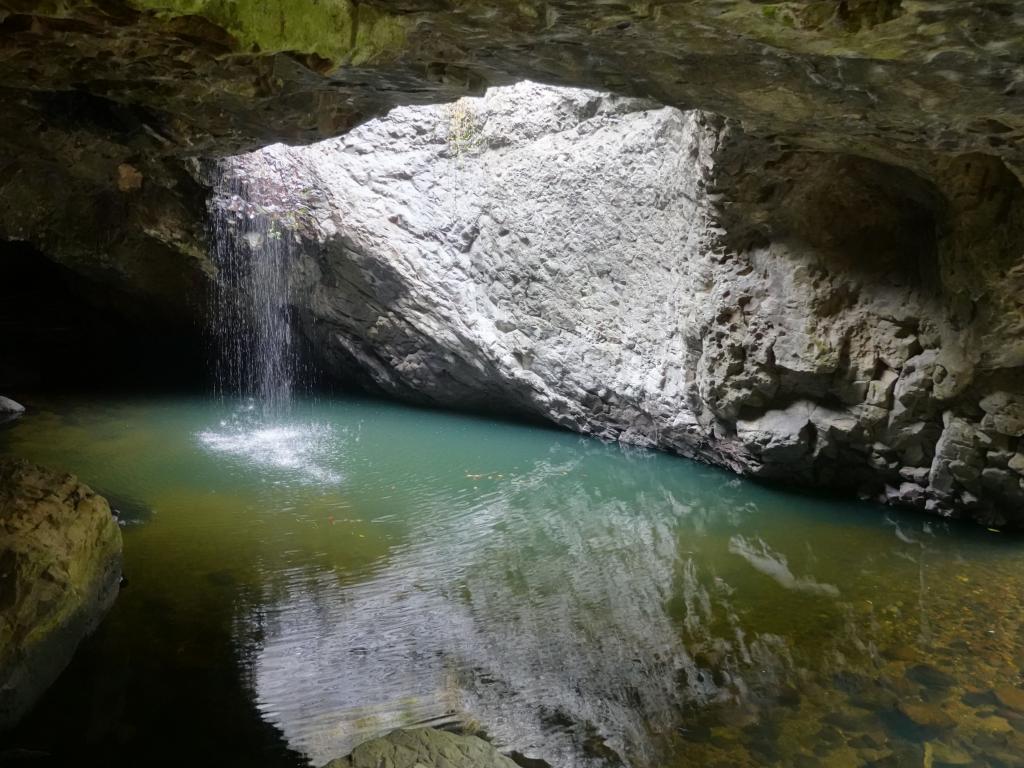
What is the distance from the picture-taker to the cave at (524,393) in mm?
3932

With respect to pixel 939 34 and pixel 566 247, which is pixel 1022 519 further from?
pixel 566 247

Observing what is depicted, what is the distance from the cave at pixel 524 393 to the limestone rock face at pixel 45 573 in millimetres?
25

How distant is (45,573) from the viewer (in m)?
4.20

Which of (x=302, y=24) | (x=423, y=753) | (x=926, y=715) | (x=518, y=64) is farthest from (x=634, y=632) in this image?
(x=302, y=24)

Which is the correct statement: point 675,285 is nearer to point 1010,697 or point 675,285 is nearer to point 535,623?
point 535,623

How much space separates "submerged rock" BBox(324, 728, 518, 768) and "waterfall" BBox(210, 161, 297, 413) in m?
8.89

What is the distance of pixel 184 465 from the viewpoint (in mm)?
8562

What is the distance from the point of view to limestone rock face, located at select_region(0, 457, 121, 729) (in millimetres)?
3865

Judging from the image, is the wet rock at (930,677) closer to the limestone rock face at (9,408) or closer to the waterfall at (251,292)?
the waterfall at (251,292)

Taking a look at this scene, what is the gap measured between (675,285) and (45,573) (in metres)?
6.83

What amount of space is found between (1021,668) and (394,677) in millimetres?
3505

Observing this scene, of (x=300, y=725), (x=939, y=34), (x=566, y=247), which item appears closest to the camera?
(x=939, y=34)

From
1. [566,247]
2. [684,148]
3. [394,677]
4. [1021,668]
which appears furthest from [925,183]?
[394,677]

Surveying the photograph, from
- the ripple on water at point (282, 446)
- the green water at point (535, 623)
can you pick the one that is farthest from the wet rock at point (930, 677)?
the ripple on water at point (282, 446)
